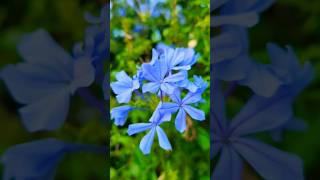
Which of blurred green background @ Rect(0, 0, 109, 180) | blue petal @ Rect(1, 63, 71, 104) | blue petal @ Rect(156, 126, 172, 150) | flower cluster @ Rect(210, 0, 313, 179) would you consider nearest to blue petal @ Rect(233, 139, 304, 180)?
flower cluster @ Rect(210, 0, 313, 179)

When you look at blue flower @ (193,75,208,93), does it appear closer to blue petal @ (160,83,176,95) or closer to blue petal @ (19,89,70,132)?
blue petal @ (160,83,176,95)

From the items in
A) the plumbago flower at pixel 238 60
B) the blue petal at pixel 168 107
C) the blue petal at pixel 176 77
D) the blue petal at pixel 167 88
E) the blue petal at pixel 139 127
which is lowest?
the blue petal at pixel 139 127

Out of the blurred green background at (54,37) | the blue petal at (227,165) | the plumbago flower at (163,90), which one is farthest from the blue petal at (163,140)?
the blurred green background at (54,37)

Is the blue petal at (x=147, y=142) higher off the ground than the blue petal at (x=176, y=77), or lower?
lower

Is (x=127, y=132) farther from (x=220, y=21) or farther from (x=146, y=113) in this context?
(x=220, y=21)

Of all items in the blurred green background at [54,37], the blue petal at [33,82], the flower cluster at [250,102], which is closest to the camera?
the flower cluster at [250,102]

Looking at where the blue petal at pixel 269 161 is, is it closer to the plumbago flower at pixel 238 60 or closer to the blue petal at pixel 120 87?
the plumbago flower at pixel 238 60

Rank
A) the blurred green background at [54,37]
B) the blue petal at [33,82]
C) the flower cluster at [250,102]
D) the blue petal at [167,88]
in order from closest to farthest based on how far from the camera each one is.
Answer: the blue petal at [167,88]
the flower cluster at [250,102]
the blue petal at [33,82]
the blurred green background at [54,37]

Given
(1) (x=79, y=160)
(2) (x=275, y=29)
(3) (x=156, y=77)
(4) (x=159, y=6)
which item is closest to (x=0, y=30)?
(1) (x=79, y=160)
